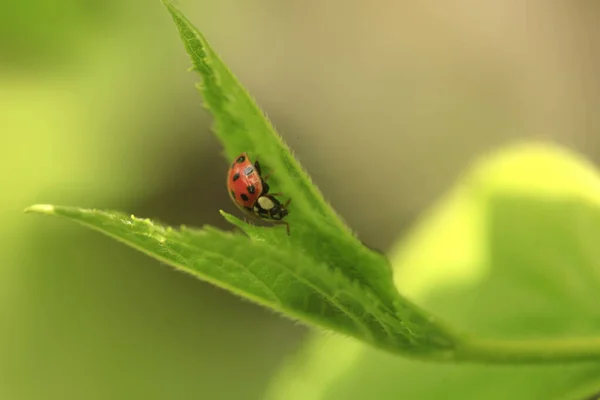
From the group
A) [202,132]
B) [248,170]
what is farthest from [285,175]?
[202,132]

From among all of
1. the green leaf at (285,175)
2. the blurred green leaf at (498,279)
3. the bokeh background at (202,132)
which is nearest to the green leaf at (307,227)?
the green leaf at (285,175)

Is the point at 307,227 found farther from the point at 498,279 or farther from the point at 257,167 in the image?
the point at 498,279

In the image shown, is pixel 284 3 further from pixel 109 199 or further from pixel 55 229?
pixel 55 229

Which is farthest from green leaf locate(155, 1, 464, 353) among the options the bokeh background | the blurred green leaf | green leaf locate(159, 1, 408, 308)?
the bokeh background

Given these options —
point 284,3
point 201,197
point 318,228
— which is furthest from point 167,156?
point 318,228

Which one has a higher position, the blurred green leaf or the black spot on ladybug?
the black spot on ladybug

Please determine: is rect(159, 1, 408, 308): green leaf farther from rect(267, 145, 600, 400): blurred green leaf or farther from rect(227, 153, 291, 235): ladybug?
rect(267, 145, 600, 400): blurred green leaf
